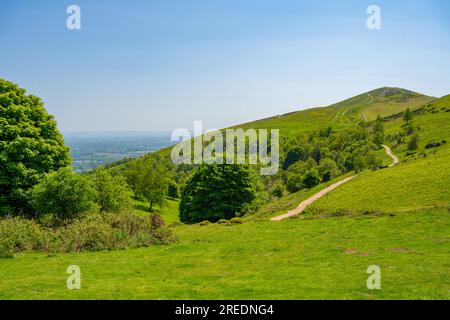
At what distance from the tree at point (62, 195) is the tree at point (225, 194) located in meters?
32.1

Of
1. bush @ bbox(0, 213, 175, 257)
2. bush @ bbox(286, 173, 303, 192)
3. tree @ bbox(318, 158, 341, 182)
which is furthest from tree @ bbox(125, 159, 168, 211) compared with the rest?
bush @ bbox(0, 213, 175, 257)

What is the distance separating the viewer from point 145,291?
16.5m

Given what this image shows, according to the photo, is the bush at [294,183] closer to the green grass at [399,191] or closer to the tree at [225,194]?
the tree at [225,194]

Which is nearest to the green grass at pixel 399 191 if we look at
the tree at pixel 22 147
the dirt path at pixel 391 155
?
the dirt path at pixel 391 155

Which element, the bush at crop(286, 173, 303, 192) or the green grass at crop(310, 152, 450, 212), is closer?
the green grass at crop(310, 152, 450, 212)

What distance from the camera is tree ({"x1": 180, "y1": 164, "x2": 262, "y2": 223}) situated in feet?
211

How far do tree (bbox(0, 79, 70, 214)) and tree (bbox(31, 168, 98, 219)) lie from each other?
232 cm

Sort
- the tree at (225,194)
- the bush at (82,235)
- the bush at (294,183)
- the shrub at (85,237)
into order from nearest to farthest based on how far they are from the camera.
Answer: the bush at (82,235)
the shrub at (85,237)
the tree at (225,194)
the bush at (294,183)

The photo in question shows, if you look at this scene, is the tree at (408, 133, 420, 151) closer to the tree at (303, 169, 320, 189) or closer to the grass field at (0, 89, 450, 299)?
the tree at (303, 169, 320, 189)

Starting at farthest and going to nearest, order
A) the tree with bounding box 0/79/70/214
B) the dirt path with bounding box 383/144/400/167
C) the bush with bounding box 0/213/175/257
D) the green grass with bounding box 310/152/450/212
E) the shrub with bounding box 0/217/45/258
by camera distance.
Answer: the dirt path with bounding box 383/144/400/167, the green grass with bounding box 310/152/450/212, the tree with bounding box 0/79/70/214, the bush with bounding box 0/213/175/257, the shrub with bounding box 0/217/45/258

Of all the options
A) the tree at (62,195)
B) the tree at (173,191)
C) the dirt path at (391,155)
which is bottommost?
the tree at (173,191)

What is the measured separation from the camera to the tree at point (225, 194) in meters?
64.2

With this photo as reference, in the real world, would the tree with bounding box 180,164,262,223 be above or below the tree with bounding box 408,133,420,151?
below

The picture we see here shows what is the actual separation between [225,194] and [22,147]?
121 feet
